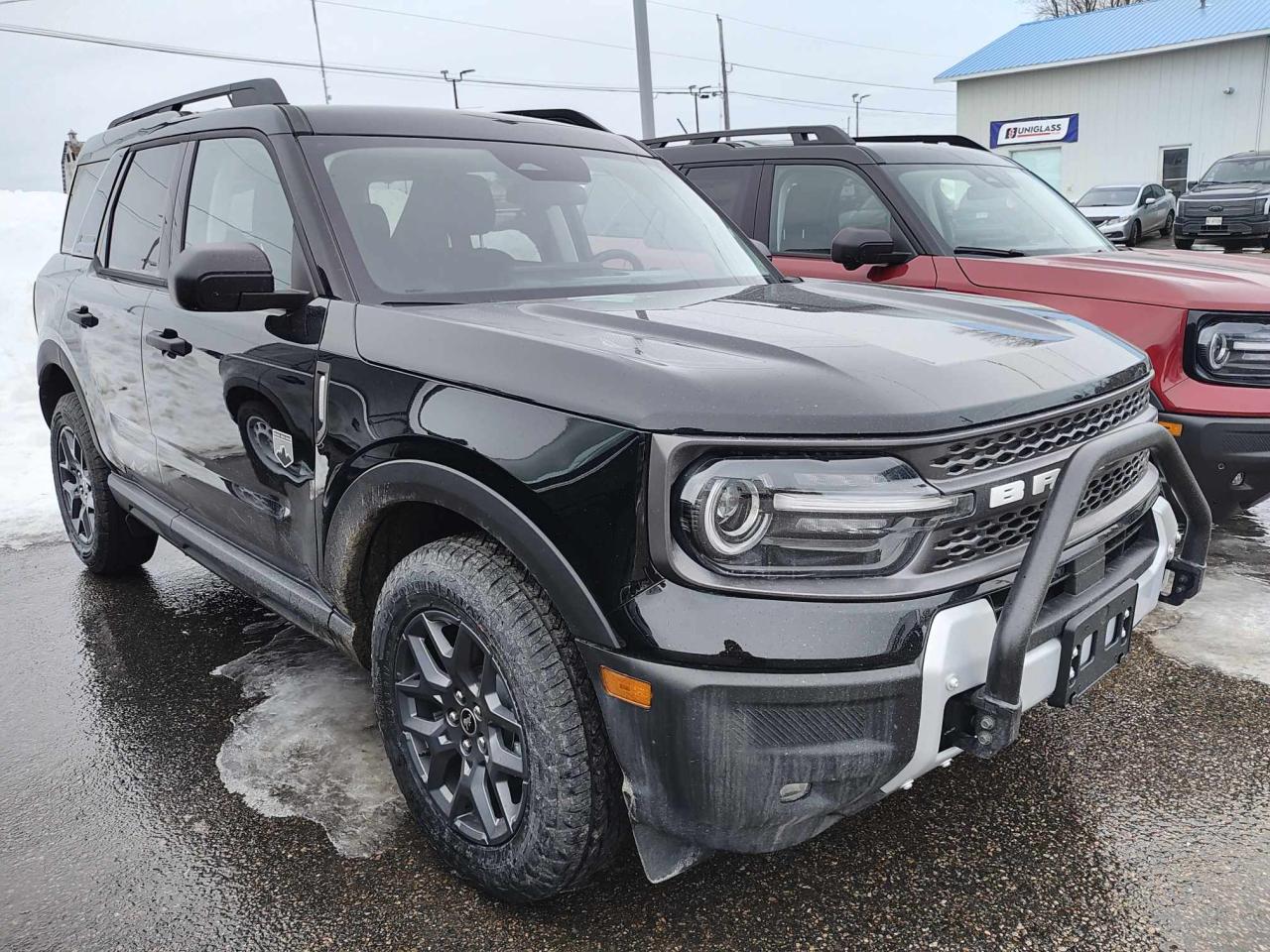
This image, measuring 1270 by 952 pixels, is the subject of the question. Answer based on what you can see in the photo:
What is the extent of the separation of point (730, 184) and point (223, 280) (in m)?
3.85

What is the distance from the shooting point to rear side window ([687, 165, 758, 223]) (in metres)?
5.77

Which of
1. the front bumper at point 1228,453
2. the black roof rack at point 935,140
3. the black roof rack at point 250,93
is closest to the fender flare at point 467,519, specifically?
the black roof rack at point 250,93

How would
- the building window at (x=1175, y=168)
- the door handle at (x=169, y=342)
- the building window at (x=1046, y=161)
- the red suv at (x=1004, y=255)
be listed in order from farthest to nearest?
the building window at (x=1046, y=161), the building window at (x=1175, y=168), the red suv at (x=1004, y=255), the door handle at (x=169, y=342)

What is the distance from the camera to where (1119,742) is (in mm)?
3059

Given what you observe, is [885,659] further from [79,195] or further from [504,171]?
[79,195]

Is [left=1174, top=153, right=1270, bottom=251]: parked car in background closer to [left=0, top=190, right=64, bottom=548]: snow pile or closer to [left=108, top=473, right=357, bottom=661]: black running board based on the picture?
[left=0, top=190, right=64, bottom=548]: snow pile

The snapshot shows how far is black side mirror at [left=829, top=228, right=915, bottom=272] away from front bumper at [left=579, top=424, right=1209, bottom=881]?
8.81 ft

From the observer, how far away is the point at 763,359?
6.77ft

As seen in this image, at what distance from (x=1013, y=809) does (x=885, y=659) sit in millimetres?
1166

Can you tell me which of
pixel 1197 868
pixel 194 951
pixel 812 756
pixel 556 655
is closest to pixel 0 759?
pixel 194 951

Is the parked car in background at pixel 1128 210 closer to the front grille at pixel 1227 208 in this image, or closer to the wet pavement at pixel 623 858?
the front grille at pixel 1227 208

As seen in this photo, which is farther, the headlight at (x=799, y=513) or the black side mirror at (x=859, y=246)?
the black side mirror at (x=859, y=246)

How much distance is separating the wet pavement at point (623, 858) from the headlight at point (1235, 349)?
1013 millimetres

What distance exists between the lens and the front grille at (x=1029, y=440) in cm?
195
